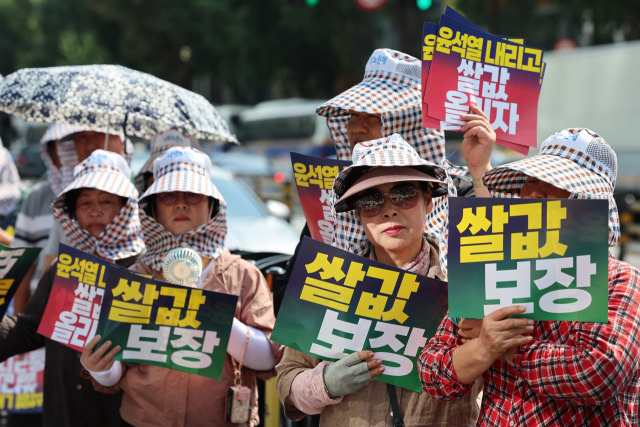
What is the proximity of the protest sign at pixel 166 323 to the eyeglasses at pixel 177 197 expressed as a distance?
596mm

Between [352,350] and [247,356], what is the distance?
31.4 inches

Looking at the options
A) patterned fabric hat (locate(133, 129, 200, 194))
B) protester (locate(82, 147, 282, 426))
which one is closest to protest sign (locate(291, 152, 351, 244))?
protester (locate(82, 147, 282, 426))

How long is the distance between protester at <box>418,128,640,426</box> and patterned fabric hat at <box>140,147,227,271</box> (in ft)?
4.48

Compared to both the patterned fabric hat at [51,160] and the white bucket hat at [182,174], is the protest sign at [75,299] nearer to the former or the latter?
the white bucket hat at [182,174]

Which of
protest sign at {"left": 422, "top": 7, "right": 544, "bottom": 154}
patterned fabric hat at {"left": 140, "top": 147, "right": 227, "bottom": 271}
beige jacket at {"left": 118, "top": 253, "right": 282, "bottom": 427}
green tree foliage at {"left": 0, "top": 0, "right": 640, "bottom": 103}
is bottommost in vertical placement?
beige jacket at {"left": 118, "top": 253, "right": 282, "bottom": 427}

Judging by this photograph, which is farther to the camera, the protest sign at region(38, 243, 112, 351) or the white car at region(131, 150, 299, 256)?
the white car at region(131, 150, 299, 256)

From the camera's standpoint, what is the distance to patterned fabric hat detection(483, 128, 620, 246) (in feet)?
7.76

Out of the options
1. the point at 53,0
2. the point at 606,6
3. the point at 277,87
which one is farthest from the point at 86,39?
the point at 606,6

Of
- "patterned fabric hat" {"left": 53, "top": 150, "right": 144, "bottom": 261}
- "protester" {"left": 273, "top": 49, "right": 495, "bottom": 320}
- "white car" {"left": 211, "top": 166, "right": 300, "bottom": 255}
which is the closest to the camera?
"protester" {"left": 273, "top": 49, "right": 495, "bottom": 320}

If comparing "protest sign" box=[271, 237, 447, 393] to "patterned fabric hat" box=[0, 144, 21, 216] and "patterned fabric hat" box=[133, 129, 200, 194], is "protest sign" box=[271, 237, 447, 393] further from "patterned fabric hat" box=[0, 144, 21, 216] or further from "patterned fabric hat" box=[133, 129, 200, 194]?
"patterned fabric hat" box=[0, 144, 21, 216]

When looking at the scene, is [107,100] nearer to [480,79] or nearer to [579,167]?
[480,79]

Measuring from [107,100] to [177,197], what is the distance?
4.36 feet

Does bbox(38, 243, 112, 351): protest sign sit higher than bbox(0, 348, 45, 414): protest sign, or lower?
higher

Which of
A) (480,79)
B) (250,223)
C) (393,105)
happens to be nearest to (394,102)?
(393,105)
